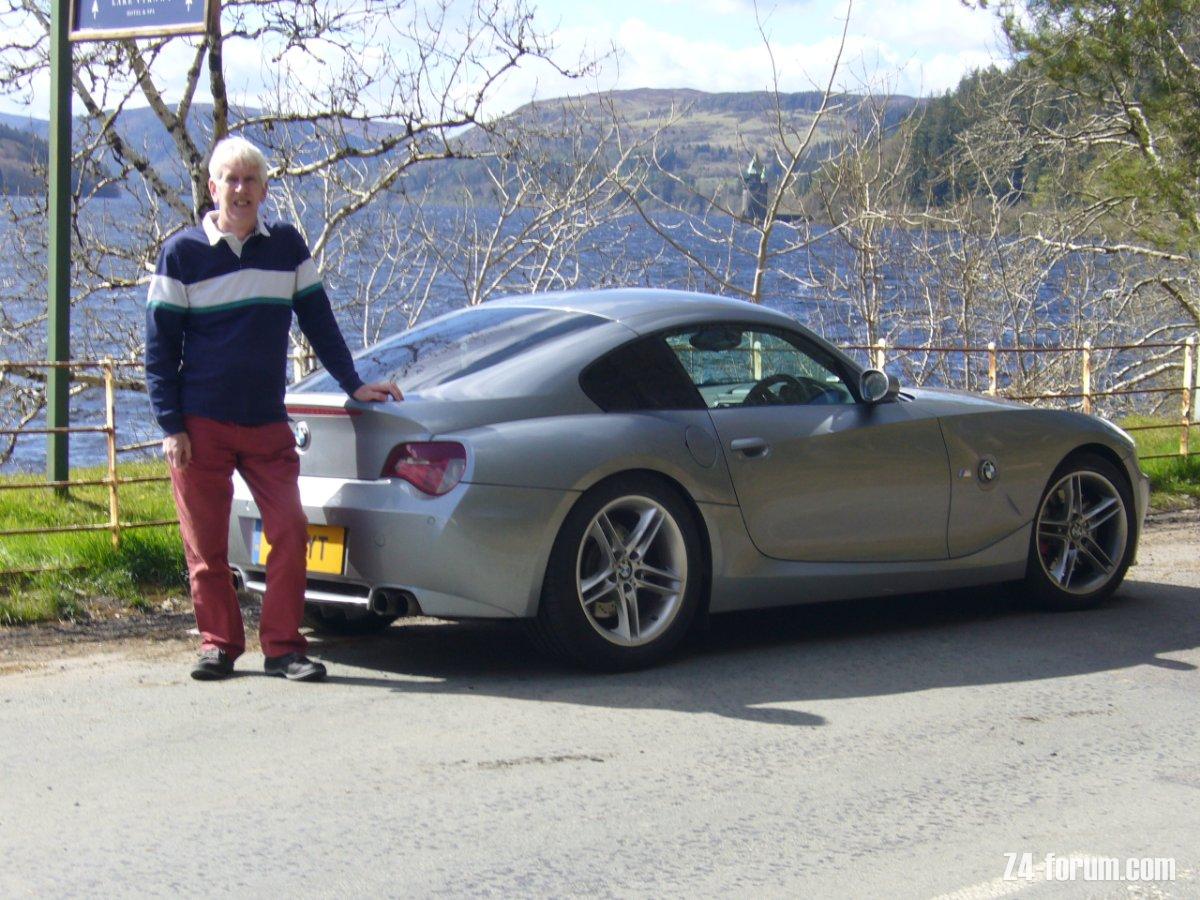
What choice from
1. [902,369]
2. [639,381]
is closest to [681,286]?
[902,369]

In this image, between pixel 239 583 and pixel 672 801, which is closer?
pixel 672 801

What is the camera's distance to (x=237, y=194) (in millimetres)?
5590

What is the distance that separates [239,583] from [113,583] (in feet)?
4.75

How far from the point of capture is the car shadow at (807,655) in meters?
5.71

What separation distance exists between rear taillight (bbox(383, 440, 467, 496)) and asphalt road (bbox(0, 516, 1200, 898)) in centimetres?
75

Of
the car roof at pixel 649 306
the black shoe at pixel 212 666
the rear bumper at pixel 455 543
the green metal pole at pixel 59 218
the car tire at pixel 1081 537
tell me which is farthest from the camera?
the green metal pole at pixel 59 218

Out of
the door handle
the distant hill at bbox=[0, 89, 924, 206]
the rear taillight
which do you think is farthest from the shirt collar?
the distant hill at bbox=[0, 89, 924, 206]

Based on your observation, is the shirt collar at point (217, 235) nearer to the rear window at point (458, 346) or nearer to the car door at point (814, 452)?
the rear window at point (458, 346)

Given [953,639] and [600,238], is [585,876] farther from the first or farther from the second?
[600,238]

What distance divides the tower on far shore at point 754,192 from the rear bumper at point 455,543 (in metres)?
10.1

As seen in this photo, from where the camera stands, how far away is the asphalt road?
3.86m

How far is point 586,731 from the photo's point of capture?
16.8ft

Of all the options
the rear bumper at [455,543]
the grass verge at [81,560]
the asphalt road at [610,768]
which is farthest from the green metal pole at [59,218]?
the rear bumper at [455,543]

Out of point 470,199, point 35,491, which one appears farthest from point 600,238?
point 35,491
